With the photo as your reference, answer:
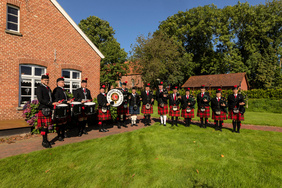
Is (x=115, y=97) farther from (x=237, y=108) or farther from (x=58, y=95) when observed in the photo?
(x=237, y=108)

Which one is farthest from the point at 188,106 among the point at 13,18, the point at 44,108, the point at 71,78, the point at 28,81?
the point at 13,18

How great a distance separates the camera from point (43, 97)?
4.93 metres

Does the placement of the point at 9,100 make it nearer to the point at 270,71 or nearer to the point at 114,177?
the point at 114,177

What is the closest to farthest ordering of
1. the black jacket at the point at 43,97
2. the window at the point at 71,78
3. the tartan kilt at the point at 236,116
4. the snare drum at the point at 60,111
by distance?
1. the black jacket at the point at 43,97
2. the snare drum at the point at 60,111
3. the tartan kilt at the point at 236,116
4. the window at the point at 71,78

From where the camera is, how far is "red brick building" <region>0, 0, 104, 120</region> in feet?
25.5

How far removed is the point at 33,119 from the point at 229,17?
42.1 metres

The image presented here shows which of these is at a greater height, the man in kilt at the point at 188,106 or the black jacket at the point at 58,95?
the black jacket at the point at 58,95

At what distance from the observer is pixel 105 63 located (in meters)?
28.8

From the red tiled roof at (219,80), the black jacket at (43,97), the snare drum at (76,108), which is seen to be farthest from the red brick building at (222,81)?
the black jacket at (43,97)

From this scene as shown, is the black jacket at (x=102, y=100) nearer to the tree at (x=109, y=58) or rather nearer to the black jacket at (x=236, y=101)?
the black jacket at (x=236, y=101)

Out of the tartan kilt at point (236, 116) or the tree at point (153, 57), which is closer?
the tartan kilt at point (236, 116)

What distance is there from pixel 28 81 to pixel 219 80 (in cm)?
3144

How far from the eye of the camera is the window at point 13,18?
8.07 metres

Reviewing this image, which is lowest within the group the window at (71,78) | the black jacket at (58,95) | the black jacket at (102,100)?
the black jacket at (102,100)
